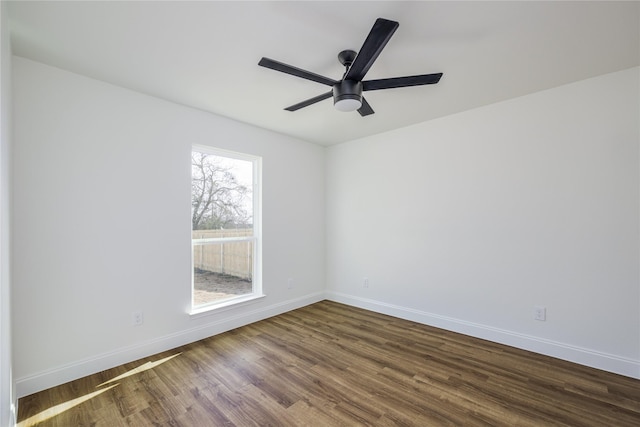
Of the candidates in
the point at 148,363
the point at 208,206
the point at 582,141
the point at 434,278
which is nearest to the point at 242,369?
the point at 148,363

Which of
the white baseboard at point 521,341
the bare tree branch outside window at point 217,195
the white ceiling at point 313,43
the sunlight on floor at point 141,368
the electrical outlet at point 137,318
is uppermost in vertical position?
the white ceiling at point 313,43

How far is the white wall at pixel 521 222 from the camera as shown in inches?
91.8

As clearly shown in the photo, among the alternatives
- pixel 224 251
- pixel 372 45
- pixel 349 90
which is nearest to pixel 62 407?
pixel 224 251

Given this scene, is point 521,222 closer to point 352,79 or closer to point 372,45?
point 352,79

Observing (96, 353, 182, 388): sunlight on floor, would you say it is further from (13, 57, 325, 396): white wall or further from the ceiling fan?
the ceiling fan

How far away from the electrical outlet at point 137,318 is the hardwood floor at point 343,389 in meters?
0.34

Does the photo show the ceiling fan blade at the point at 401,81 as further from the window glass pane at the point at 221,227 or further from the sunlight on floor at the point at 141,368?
the sunlight on floor at the point at 141,368

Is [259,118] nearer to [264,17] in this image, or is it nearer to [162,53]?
[162,53]

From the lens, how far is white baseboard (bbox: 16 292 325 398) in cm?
209

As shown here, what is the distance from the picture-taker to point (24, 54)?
2.02 metres

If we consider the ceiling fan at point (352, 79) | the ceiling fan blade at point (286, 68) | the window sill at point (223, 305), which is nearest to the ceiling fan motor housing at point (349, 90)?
the ceiling fan at point (352, 79)

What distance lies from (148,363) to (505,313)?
3.42 meters

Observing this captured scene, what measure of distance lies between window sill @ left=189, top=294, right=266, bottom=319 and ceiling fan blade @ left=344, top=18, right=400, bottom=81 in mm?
2671

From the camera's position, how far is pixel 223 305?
3215 millimetres
